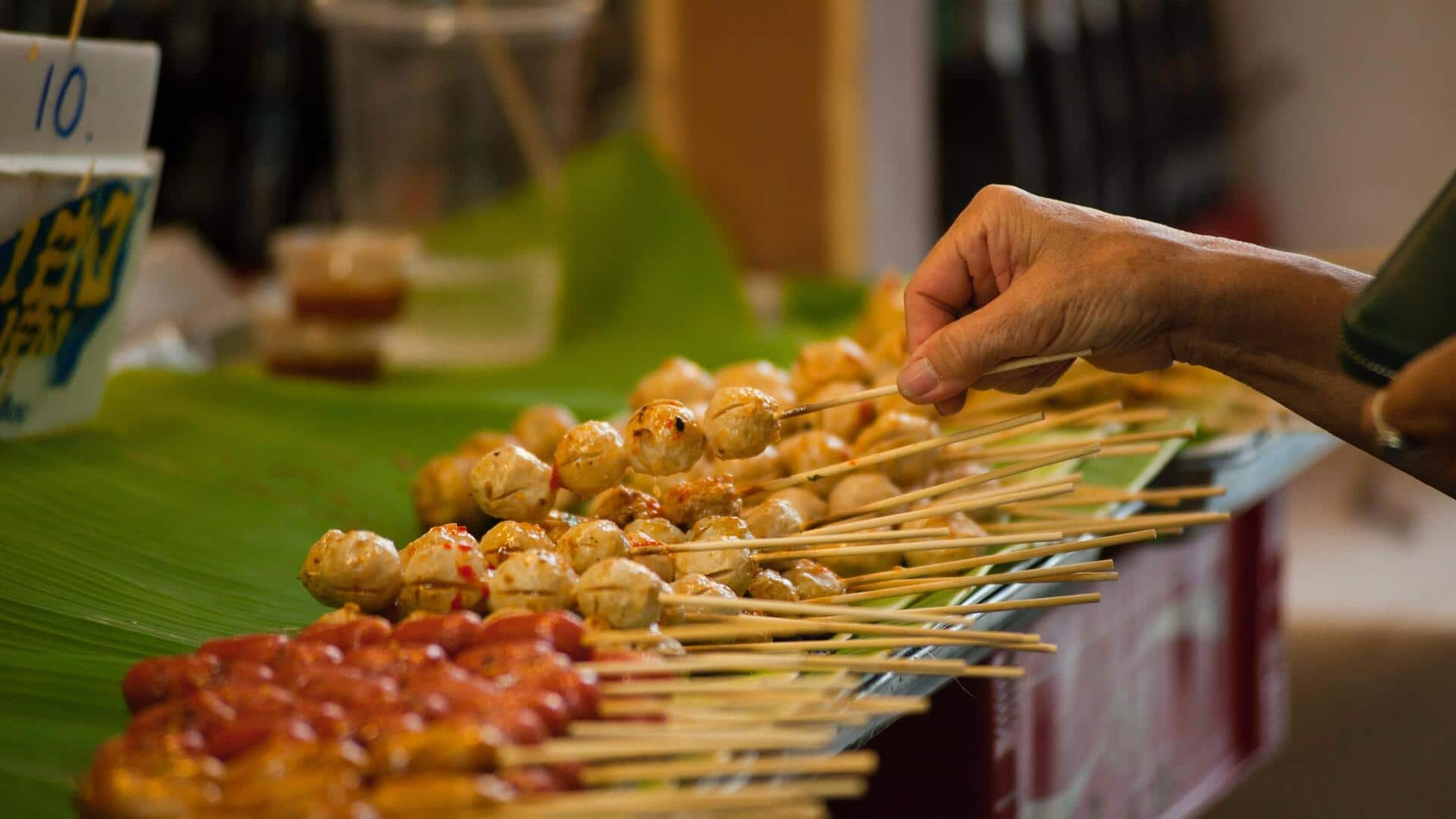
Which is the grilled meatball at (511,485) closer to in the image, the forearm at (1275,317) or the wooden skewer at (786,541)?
the wooden skewer at (786,541)

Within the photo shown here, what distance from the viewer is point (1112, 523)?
1.59m

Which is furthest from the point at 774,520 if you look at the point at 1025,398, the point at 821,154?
the point at 821,154

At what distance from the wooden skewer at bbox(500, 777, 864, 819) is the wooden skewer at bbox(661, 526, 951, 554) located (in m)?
0.38

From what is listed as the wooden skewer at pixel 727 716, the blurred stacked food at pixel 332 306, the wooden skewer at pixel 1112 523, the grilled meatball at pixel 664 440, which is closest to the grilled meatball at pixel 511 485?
the grilled meatball at pixel 664 440

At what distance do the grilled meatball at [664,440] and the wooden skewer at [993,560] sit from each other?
0.23 metres

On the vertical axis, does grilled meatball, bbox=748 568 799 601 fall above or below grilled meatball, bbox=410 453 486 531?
above

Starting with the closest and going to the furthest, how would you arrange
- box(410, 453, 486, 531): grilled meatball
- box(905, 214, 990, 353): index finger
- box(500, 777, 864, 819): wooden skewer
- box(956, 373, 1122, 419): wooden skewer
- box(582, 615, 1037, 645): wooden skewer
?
1. box(500, 777, 864, 819): wooden skewer
2. box(582, 615, 1037, 645): wooden skewer
3. box(905, 214, 990, 353): index finger
4. box(410, 453, 486, 531): grilled meatball
5. box(956, 373, 1122, 419): wooden skewer

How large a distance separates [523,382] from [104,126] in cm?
123

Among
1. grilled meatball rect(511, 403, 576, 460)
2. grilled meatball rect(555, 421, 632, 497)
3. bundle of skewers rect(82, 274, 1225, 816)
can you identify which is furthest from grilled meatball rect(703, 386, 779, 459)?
grilled meatball rect(511, 403, 576, 460)

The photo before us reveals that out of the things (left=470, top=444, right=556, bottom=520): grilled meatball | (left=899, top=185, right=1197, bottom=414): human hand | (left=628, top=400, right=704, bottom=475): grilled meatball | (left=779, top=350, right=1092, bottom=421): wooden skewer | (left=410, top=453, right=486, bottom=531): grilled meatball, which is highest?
(left=899, top=185, right=1197, bottom=414): human hand

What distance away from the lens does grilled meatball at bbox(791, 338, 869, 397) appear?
6.63 ft

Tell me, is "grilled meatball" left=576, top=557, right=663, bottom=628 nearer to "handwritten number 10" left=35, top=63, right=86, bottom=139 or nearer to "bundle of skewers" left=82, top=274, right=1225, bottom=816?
"bundle of skewers" left=82, top=274, right=1225, bottom=816

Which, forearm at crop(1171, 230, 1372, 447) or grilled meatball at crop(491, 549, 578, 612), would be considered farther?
forearm at crop(1171, 230, 1372, 447)

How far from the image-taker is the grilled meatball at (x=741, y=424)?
151 cm
